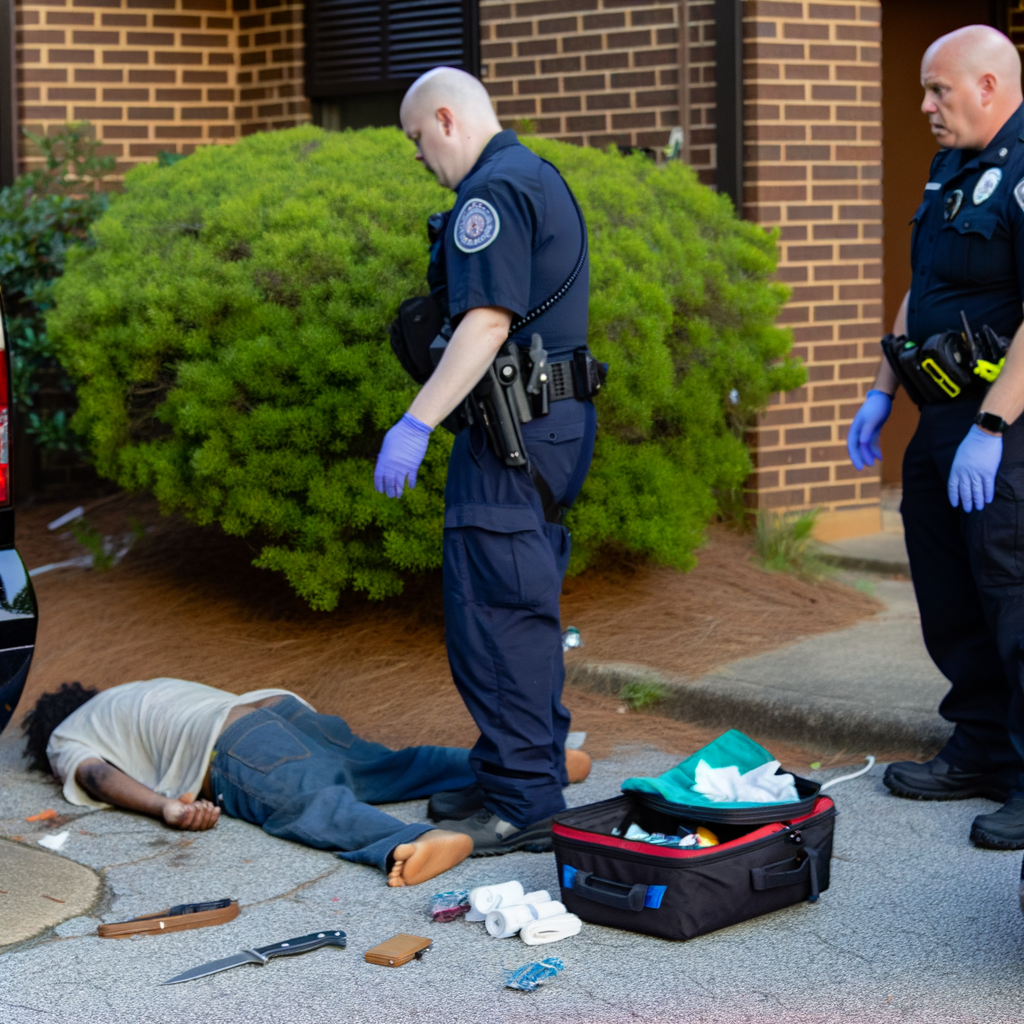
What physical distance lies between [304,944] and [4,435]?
1464 millimetres

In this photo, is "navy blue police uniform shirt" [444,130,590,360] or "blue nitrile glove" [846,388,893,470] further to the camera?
"blue nitrile glove" [846,388,893,470]

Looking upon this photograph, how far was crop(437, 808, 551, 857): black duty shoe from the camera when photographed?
4.01 m

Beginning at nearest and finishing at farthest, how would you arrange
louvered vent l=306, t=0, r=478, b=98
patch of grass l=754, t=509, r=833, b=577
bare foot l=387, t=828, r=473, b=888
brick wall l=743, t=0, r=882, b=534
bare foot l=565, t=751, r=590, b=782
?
1. bare foot l=387, t=828, r=473, b=888
2. bare foot l=565, t=751, r=590, b=782
3. patch of grass l=754, t=509, r=833, b=577
4. brick wall l=743, t=0, r=882, b=534
5. louvered vent l=306, t=0, r=478, b=98

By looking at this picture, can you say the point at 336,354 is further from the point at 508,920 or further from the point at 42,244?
the point at 42,244

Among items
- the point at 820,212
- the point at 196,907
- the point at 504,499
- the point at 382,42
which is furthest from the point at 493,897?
the point at 382,42

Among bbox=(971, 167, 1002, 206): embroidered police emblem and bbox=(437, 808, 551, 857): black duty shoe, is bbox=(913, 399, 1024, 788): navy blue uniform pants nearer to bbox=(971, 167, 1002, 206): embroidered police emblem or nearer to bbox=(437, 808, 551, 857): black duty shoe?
bbox=(971, 167, 1002, 206): embroidered police emblem

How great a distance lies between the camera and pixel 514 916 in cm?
343

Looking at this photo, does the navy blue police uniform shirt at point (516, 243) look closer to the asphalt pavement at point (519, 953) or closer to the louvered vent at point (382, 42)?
the asphalt pavement at point (519, 953)

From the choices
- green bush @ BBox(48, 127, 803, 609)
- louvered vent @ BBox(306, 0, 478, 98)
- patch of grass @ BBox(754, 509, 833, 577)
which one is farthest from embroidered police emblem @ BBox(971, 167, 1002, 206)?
louvered vent @ BBox(306, 0, 478, 98)

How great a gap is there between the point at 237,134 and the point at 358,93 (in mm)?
884

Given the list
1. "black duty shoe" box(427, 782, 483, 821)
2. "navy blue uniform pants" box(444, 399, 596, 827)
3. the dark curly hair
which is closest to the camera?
"navy blue uniform pants" box(444, 399, 596, 827)

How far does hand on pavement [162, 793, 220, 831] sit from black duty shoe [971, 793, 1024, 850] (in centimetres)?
222

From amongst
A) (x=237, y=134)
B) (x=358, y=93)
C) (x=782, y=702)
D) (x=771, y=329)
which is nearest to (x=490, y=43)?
(x=358, y=93)

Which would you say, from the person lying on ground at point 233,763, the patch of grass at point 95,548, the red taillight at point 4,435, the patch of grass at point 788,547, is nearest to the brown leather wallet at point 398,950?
the person lying on ground at point 233,763
